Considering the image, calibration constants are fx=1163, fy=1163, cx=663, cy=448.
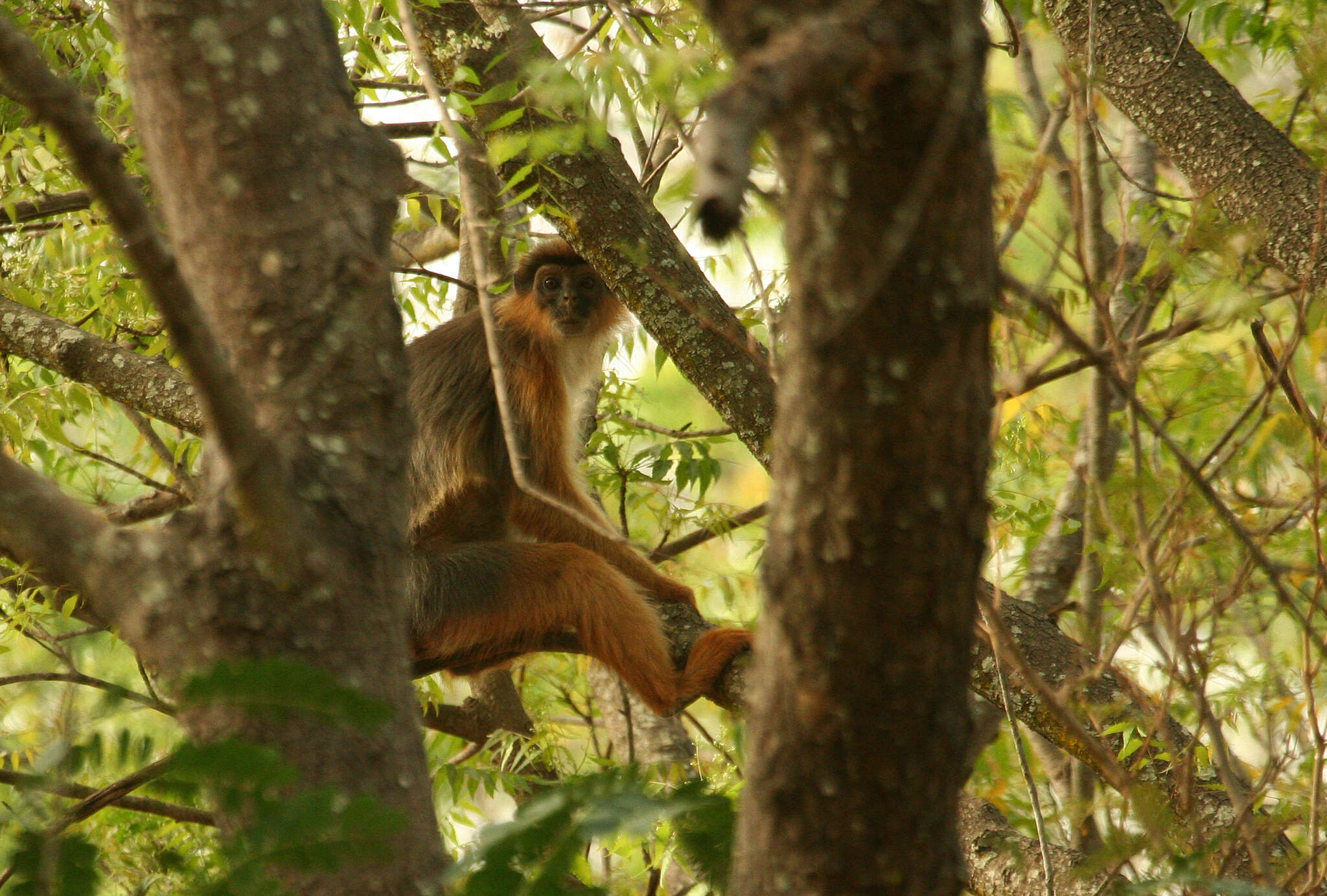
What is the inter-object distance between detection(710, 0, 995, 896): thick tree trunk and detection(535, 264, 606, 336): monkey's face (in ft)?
15.0

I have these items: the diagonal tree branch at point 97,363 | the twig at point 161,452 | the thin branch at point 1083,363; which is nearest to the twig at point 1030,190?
the thin branch at point 1083,363

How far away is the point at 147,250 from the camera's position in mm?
1400

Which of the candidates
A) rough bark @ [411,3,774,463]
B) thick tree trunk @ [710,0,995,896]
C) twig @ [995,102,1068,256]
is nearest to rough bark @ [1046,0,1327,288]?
rough bark @ [411,3,774,463]

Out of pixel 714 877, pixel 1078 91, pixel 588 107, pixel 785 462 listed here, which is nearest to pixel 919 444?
→ pixel 785 462

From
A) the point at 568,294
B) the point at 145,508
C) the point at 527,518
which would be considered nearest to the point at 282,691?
the point at 145,508

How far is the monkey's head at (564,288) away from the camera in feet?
19.6

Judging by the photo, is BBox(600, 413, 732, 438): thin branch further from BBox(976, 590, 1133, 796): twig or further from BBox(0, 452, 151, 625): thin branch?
BBox(0, 452, 151, 625): thin branch

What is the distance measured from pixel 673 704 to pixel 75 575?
2.95 m

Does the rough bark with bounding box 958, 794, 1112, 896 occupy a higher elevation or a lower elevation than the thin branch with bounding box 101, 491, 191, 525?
lower

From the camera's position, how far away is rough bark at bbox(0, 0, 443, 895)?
1.80m

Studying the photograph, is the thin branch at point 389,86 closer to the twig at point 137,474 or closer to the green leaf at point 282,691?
the twig at point 137,474

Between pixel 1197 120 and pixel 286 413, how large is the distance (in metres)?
3.66

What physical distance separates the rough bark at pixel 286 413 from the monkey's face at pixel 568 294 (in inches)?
150

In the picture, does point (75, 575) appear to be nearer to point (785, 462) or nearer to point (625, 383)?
point (785, 462)
